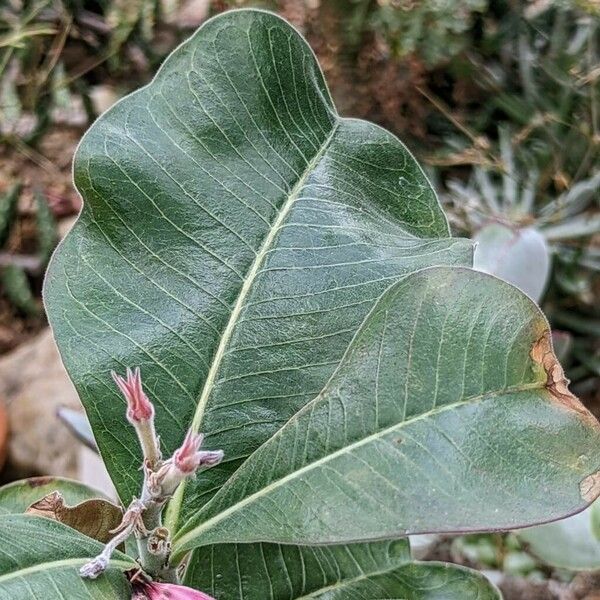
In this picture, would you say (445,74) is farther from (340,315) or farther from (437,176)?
(340,315)

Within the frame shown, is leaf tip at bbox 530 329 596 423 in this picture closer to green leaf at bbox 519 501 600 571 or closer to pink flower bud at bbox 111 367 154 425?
pink flower bud at bbox 111 367 154 425

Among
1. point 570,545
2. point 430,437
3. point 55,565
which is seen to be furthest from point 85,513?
point 570,545

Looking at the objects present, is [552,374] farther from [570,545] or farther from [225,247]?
[570,545]

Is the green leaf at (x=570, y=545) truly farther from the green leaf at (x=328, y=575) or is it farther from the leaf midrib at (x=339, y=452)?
the leaf midrib at (x=339, y=452)

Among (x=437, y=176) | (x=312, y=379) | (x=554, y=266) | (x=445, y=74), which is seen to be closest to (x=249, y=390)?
(x=312, y=379)

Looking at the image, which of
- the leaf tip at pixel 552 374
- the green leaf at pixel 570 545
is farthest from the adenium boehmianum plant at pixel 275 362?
the green leaf at pixel 570 545

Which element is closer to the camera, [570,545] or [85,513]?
[85,513]
